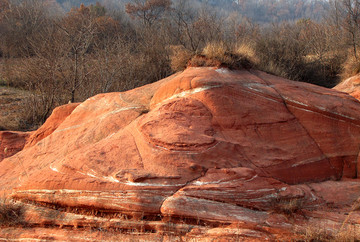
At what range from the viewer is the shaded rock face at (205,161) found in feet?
10.7

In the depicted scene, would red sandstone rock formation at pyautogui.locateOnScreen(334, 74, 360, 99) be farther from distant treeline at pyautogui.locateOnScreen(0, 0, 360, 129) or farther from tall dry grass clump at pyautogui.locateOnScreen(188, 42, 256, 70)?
tall dry grass clump at pyautogui.locateOnScreen(188, 42, 256, 70)

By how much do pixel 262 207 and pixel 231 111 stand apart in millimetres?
1516

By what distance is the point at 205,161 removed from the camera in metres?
3.68

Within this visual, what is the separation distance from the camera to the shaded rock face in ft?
10.7

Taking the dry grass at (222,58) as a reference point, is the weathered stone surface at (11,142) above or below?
below

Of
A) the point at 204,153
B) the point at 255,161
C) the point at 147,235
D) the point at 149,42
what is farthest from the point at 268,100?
the point at 149,42

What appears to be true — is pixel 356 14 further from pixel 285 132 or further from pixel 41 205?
pixel 41 205

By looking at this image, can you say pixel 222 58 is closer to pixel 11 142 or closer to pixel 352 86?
pixel 11 142

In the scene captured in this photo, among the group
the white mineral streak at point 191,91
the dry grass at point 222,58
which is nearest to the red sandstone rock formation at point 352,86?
the dry grass at point 222,58

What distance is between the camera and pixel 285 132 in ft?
14.7

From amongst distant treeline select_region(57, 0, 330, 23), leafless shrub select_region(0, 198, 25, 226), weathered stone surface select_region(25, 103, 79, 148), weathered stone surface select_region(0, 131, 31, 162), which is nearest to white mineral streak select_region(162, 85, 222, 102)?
leafless shrub select_region(0, 198, 25, 226)

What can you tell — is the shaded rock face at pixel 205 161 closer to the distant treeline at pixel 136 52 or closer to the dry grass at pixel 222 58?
the dry grass at pixel 222 58

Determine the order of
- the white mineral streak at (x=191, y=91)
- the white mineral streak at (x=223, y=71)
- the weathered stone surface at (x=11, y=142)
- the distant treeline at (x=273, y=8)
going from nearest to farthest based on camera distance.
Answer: the white mineral streak at (x=191, y=91) < the white mineral streak at (x=223, y=71) < the weathered stone surface at (x=11, y=142) < the distant treeline at (x=273, y=8)

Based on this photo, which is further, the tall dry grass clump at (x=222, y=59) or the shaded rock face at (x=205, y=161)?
the tall dry grass clump at (x=222, y=59)
